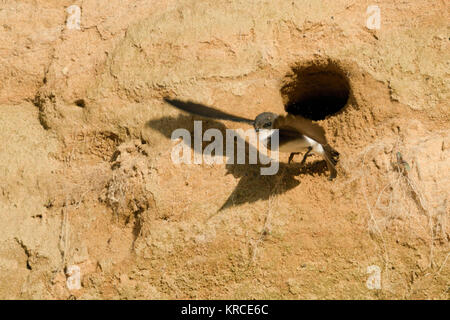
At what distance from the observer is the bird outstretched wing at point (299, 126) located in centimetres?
274

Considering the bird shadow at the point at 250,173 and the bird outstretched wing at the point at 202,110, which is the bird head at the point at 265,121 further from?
the bird shadow at the point at 250,173

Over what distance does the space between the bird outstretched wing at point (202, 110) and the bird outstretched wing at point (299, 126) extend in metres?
0.19

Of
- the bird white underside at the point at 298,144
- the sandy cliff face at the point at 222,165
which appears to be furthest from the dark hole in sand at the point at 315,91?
the bird white underside at the point at 298,144

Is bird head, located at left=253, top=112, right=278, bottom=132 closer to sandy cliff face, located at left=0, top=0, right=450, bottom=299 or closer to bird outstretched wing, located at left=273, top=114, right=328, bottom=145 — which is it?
bird outstretched wing, located at left=273, top=114, right=328, bottom=145

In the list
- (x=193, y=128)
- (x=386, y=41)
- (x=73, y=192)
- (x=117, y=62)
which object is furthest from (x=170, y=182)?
(x=386, y=41)

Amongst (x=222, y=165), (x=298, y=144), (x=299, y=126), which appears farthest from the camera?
(x=222, y=165)

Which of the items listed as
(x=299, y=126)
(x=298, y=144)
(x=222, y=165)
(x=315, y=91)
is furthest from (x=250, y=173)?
(x=315, y=91)

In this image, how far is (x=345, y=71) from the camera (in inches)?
122

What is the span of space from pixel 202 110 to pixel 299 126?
2.09ft

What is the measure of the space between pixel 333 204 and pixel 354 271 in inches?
15.4

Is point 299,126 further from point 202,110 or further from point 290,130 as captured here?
point 202,110

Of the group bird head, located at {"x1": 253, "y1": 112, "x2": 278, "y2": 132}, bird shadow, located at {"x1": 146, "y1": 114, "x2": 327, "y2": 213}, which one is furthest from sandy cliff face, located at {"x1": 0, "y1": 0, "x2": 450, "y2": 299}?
bird head, located at {"x1": 253, "y1": 112, "x2": 278, "y2": 132}

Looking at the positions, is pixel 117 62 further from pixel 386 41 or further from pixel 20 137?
pixel 386 41

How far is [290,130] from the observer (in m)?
2.84
